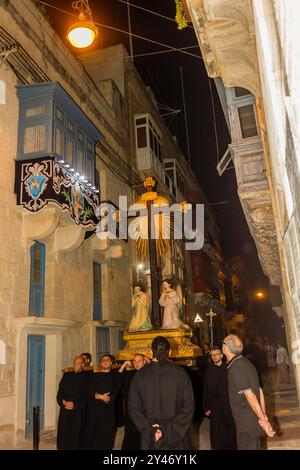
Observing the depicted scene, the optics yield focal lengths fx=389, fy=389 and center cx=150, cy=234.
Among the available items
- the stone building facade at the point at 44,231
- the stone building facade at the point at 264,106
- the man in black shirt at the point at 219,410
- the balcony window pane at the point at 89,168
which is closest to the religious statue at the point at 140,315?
the stone building facade at the point at 44,231

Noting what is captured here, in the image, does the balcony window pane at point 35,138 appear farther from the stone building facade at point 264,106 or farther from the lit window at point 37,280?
the stone building facade at point 264,106

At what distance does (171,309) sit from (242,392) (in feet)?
21.4

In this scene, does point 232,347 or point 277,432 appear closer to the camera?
point 232,347

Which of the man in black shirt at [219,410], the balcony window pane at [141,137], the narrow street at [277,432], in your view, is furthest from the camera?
the balcony window pane at [141,137]

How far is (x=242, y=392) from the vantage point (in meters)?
4.33

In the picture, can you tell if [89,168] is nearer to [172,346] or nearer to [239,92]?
[239,92]

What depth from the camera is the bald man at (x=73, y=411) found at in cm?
678

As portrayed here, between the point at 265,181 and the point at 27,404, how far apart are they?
8634 millimetres

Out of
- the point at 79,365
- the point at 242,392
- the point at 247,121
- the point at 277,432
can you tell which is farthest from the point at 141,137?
the point at 242,392

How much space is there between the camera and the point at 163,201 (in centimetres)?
1169

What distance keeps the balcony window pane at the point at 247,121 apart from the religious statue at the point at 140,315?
5.86 metres
